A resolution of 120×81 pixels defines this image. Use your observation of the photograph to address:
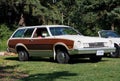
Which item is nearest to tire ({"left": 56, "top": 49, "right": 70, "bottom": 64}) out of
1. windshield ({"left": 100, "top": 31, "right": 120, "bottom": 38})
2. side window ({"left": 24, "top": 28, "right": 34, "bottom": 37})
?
side window ({"left": 24, "top": 28, "right": 34, "bottom": 37})

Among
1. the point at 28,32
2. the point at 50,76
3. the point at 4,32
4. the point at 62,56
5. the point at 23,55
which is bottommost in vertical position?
the point at 4,32

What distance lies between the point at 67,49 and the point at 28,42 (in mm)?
2747

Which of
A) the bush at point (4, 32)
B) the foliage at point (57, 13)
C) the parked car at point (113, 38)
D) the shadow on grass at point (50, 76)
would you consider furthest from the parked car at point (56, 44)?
the bush at point (4, 32)

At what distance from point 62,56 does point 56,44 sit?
1.86 ft

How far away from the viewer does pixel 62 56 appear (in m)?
17.3

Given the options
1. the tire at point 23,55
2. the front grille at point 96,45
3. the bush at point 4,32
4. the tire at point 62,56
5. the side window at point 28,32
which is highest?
the side window at point 28,32

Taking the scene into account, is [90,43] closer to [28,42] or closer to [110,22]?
[28,42]

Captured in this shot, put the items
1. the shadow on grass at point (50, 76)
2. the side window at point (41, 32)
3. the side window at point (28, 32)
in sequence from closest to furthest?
the shadow on grass at point (50, 76) → the side window at point (41, 32) → the side window at point (28, 32)

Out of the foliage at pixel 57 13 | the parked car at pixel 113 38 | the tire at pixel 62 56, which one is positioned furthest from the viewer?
the foliage at pixel 57 13

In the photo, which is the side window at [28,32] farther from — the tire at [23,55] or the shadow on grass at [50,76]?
the shadow on grass at [50,76]

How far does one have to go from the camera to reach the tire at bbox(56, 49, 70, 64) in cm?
1711

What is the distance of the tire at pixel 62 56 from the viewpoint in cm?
1711

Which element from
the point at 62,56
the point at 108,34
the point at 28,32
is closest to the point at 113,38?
the point at 108,34

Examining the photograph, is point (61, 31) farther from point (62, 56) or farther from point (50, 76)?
point (50, 76)
